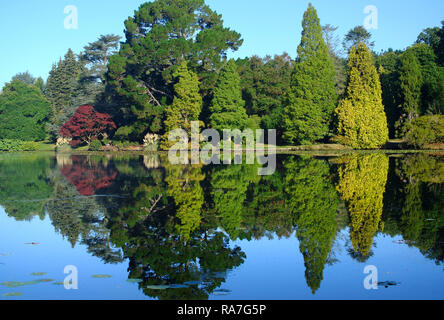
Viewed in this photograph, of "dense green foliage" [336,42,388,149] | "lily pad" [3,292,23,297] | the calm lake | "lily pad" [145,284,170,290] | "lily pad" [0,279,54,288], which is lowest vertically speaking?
"lily pad" [3,292,23,297]

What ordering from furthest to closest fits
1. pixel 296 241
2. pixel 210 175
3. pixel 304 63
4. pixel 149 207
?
pixel 304 63 → pixel 210 175 → pixel 149 207 → pixel 296 241

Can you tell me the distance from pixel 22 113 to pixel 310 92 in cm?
3863

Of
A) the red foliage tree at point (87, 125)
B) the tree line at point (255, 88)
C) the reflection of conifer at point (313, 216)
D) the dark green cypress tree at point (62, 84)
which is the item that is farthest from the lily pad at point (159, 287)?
the dark green cypress tree at point (62, 84)

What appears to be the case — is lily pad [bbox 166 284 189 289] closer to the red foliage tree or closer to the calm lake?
the calm lake

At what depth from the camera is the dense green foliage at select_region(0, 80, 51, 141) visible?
178 ft

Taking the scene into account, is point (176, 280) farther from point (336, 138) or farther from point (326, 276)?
point (336, 138)

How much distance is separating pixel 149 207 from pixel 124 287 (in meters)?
5.28

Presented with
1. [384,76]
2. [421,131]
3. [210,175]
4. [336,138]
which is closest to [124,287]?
[210,175]

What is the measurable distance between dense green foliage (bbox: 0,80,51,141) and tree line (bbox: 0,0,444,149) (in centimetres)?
1176

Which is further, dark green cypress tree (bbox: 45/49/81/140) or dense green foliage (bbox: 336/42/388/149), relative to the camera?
dark green cypress tree (bbox: 45/49/81/140)

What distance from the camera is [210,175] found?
17.2 meters

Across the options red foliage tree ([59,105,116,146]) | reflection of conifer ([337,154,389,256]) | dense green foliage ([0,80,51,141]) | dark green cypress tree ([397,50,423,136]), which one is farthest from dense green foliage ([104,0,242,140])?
reflection of conifer ([337,154,389,256])

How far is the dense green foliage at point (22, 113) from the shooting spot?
54.2 metres
